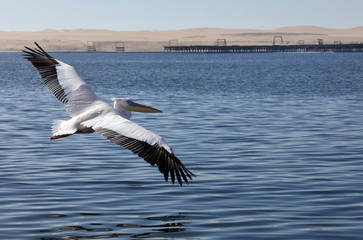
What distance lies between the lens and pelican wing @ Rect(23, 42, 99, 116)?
1063 centimetres

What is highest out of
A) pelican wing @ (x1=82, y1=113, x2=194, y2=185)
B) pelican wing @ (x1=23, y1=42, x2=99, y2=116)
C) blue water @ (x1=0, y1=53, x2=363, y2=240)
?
pelican wing @ (x1=23, y1=42, x2=99, y2=116)

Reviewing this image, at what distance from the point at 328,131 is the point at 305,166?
5666mm

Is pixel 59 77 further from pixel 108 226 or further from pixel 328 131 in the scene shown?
pixel 328 131

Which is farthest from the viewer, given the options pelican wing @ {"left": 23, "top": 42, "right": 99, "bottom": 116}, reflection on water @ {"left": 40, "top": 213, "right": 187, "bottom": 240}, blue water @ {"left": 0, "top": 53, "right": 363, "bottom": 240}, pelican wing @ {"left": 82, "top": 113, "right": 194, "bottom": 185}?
pelican wing @ {"left": 23, "top": 42, "right": 99, "bottom": 116}

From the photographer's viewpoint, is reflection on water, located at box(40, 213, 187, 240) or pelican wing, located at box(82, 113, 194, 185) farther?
reflection on water, located at box(40, 213, 187, 240)

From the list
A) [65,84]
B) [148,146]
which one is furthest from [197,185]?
[148,146]

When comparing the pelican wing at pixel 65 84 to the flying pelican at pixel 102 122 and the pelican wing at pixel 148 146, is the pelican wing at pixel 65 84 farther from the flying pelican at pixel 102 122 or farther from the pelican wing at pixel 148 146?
the pelican wing at pixel 148 146

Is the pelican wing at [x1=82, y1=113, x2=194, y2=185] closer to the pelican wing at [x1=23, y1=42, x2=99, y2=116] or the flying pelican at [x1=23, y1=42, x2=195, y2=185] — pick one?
the flying pelican at [x1=23, y1=42, x2=195, y2=185]

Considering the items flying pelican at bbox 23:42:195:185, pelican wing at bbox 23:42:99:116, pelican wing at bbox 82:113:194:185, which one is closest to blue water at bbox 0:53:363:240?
flying pelican at bbox 23:42:195:185

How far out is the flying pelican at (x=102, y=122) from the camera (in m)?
8.39

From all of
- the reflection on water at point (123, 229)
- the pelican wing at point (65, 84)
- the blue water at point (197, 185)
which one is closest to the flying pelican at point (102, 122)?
the pelican wing at point (65, 84)

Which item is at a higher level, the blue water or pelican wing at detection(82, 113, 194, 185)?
pelican wing at detection(82, 113, 194, 185)

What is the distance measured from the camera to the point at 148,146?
8.45 metres

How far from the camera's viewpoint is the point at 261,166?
12945 mm
